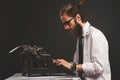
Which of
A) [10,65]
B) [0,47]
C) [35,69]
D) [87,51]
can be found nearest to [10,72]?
[10,65]

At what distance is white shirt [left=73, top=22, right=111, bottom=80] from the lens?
232 cm

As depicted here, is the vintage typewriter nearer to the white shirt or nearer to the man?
the man

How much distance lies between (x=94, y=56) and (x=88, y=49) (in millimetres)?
138

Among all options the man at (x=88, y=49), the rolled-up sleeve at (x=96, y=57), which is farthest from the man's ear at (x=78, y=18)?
the rolled-up sleeve at (x=96, y=57)

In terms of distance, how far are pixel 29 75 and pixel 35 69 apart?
8 cm

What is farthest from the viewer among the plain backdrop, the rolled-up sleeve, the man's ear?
the plain backdrop

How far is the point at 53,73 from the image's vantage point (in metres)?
2.67

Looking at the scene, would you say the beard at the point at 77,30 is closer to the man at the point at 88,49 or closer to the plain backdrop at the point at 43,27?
the man at the point at 88,49

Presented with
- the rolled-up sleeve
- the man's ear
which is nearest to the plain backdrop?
the man's ear

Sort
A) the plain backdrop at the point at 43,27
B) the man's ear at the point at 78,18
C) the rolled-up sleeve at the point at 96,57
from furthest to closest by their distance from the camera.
→ the plain backdrop at the point at 43,27 < the man's ear at the point at 78,18 < the rolled-up sleeve at the point at 96,57

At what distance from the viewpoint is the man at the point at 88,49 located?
233 cm

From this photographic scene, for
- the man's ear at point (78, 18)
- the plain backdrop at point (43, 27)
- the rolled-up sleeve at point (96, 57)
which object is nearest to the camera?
the rolled-up sleeve at point (96, 57)

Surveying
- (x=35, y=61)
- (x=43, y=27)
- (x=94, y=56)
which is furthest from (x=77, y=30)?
(x=43, y=27)

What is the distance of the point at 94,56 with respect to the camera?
92.4 inches
